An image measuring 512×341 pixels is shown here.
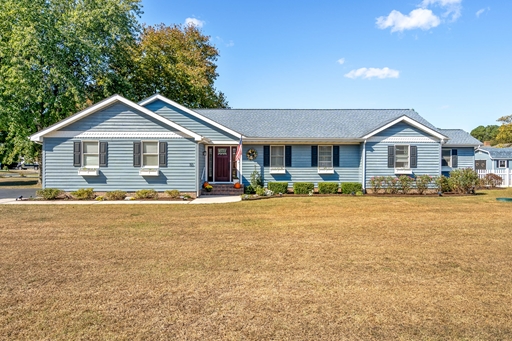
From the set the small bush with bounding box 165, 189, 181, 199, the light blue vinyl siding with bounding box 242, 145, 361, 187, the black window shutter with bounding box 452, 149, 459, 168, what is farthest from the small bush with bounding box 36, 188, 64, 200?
the black window shutter with bounding box 452, 149, 459, 168

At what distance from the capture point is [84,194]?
14594 millimetres

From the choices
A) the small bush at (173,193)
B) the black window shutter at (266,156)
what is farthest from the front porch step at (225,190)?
the small bush at (173,193)

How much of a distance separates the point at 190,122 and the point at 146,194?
514 centimetres

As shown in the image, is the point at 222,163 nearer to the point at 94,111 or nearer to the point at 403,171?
the point at 94,111

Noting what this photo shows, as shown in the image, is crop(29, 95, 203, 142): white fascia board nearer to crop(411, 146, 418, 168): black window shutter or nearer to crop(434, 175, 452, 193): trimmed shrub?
crop(411, 146, 418, 168): black window shutter

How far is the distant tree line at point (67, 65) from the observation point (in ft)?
65.0

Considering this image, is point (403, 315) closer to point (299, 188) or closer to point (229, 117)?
point (299, 188)

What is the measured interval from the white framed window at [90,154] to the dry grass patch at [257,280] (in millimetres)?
6842

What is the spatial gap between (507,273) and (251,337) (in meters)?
4.34

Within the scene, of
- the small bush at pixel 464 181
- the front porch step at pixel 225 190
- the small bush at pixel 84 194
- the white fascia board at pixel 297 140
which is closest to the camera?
the small bush at pixel 84 194

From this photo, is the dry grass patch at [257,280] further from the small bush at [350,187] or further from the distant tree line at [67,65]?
the distant tree line at [67,65]

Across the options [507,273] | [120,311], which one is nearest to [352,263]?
[507,273]

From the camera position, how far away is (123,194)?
48.0ft

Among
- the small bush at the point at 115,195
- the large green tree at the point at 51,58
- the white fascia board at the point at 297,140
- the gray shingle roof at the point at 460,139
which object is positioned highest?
the large green tree at the point at 51,58
